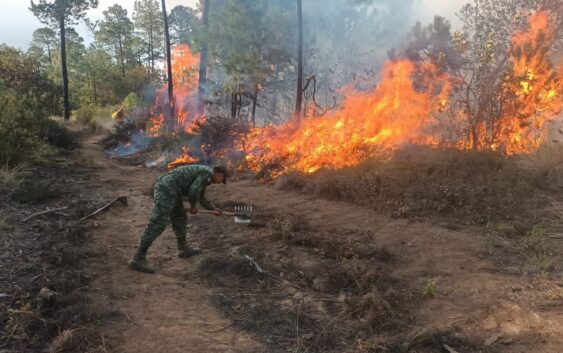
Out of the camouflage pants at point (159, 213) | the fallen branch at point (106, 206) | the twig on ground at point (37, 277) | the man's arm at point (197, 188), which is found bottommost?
the twig on ground at point (37, 277)

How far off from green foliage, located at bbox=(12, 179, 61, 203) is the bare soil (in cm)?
123

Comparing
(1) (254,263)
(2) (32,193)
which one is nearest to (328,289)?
(1) (254,263)

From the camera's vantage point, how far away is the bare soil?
3947 mm

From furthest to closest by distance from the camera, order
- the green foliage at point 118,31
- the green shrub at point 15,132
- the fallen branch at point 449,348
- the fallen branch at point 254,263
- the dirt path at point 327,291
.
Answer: the green foliage at point 118,31
the green shrub at point 15,132
the fallen branch at point 254,263
the dirt path at point 327,291
the fallen branch at point 449,348

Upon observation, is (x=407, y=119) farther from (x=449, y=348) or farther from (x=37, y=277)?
(x=37, y=277)

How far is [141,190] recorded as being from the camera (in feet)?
34.6

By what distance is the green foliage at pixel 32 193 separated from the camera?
7574 millimetres

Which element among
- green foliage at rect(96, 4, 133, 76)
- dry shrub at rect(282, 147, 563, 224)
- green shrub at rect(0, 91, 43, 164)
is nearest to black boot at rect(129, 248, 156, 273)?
dry shrub at rect(282, 147, 563, 224)

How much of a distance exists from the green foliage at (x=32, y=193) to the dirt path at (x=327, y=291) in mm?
1388

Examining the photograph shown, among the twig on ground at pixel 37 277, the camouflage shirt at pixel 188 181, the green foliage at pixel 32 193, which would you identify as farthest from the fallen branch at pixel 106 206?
the twig on ground at pixel 37 277

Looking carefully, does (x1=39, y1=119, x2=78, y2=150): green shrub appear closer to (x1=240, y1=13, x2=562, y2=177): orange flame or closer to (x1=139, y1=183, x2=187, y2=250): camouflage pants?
(x1=240, y1=13, x2=562, y2=177): orange flame

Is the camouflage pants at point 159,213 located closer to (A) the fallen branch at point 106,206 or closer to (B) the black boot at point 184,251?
(B) the black boot at point 184,251

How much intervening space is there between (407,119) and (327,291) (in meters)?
6.90

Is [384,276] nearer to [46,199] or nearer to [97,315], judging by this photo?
[97,315]
